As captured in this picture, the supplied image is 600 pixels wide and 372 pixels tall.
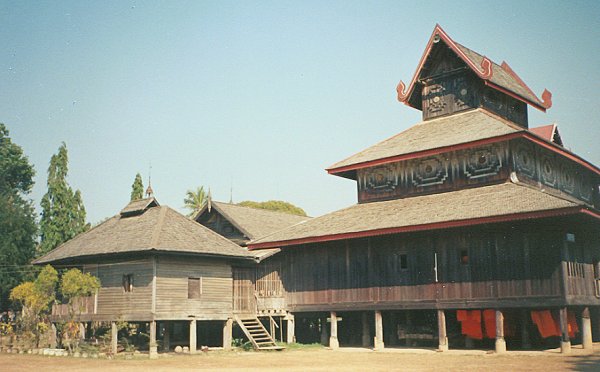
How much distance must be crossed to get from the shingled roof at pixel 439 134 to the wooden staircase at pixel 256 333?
9.39m

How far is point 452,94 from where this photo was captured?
37.2m

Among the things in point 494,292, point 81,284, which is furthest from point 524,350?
point 81,284

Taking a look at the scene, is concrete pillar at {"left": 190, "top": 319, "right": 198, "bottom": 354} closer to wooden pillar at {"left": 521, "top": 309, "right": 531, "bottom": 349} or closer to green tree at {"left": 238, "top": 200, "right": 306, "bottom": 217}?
wooden pillar at {"left": 521, "top": 309, "right": 531, "bottom": 349}

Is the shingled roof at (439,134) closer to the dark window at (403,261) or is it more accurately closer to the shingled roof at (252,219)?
the dark window at (403,261)

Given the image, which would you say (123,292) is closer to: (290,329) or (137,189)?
(290,329)

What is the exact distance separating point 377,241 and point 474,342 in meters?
6.74

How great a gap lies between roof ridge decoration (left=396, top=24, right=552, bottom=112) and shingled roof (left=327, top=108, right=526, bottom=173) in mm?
2114

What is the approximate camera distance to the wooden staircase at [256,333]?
Result: 32.7 meters

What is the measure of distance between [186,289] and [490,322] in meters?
14.7

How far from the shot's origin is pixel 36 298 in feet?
112

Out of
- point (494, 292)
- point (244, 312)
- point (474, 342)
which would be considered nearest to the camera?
point (494, 292)

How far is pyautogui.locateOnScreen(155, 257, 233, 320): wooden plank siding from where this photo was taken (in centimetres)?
3131

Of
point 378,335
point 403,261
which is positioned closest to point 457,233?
point 403,261

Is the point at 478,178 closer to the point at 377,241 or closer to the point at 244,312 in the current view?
the point at 377,241
